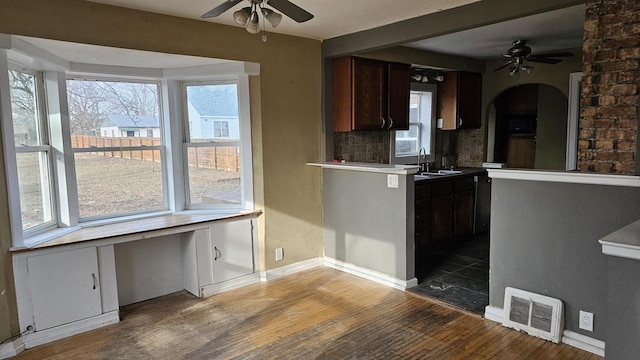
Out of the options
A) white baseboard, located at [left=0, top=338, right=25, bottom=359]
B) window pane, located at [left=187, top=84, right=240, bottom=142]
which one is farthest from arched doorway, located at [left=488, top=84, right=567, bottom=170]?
white baseboard, located at [left=0, top=338, right=25, bottom=359]

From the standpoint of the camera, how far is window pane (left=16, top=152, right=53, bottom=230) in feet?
10.2

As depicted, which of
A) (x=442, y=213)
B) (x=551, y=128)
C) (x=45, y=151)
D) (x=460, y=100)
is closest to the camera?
(x=45, y=151)

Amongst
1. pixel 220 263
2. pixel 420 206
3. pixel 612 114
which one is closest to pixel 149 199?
pixel 220 263

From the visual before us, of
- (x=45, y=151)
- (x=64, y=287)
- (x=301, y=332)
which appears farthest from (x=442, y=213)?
(x=45, y=151)

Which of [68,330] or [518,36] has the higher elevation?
[518,36]

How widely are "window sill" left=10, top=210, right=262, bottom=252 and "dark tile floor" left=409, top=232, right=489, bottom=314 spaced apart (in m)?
1.79

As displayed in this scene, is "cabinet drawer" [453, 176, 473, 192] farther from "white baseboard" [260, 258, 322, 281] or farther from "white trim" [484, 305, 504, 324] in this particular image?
"white trim" [484, 305, 504, 324]

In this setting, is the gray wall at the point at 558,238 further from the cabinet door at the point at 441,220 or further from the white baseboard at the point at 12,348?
the white baseboard at the point at 12,348

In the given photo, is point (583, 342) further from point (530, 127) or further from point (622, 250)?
point (530, 127)

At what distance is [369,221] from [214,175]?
1.63 meters

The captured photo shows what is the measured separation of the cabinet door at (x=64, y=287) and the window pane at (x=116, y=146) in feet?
2.18

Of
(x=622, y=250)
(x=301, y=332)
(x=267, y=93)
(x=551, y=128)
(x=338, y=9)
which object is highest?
(x=338, y=9)

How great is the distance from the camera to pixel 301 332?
304 centimetres

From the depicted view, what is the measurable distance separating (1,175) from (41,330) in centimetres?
113
